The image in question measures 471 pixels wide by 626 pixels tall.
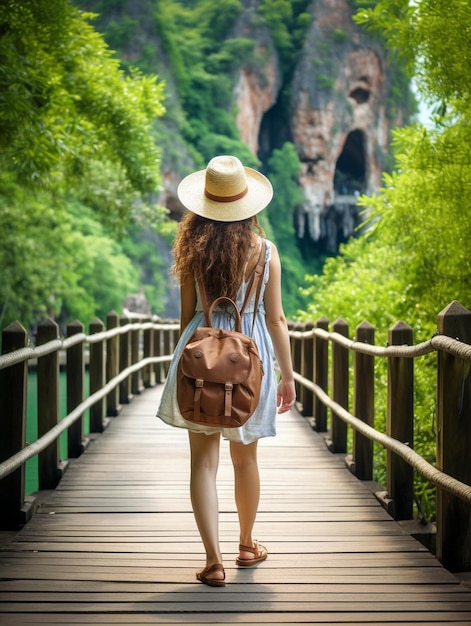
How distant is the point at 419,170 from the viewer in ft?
32.6

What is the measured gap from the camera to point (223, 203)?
3.55 metres

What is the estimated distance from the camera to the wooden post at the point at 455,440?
3646 mm

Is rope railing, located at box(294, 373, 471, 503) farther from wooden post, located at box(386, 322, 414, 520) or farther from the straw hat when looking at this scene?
the straw hat

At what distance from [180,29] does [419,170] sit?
3974 centimetres

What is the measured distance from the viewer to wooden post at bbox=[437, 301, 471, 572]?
3646 mm

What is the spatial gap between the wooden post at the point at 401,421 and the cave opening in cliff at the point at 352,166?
150 feet

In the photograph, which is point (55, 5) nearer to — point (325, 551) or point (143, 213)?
point (325, 551)

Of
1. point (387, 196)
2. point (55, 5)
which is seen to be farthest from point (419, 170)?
point (55, 5)

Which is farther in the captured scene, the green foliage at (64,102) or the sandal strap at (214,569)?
the green foliage at (64,102)

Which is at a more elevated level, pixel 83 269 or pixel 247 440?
pixel 83 269

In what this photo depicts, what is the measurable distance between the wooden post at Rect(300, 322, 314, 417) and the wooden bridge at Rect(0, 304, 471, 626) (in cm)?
229

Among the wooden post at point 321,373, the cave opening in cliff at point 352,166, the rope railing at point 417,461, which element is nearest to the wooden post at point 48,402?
the rope railing at point 417,461

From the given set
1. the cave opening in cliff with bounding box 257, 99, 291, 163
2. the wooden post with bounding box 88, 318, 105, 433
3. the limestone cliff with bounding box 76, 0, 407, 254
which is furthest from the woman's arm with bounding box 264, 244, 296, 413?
the cave opening in cliff with bounding box 257, 99, 291, 163

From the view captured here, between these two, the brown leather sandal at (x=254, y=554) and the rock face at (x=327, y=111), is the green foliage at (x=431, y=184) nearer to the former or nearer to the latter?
the brown leather sandal at (x=254, y=554)
